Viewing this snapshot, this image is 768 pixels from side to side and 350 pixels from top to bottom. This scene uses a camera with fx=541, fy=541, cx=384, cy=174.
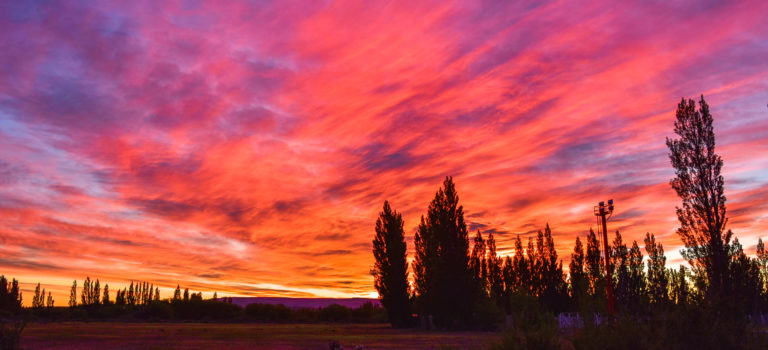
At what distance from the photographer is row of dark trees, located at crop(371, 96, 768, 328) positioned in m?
20.9

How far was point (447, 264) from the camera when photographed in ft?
194

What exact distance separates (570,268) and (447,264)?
49944 millimetres

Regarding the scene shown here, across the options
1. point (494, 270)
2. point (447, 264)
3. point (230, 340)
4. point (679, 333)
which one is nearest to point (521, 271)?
point (494, 270)

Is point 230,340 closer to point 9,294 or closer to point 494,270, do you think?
point 494,270

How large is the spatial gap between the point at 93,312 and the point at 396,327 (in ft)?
233

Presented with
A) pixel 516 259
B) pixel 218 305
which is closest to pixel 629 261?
pixel 516 259

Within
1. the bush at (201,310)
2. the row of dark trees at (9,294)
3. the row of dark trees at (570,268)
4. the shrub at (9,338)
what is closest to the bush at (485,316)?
the row of dark trees at (570,268)

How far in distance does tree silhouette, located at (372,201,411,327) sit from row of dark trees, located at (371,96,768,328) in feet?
0.42

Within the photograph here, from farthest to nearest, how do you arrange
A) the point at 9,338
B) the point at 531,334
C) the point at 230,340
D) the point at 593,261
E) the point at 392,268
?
the point at 593,261 < the point at 392,268 < the point at 230,340 < the point at 9,338 < the point at 531,334

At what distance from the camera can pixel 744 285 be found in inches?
1560

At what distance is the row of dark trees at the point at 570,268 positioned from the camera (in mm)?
20875

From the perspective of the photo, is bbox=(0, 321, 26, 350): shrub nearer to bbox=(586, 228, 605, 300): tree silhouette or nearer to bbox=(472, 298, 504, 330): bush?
bbox=(472, 298, 504, 330): bush

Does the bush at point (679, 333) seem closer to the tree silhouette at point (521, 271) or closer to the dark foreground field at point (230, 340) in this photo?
the dark foreground field at point (230, 340)

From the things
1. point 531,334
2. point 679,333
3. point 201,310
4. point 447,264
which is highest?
point 447,264
